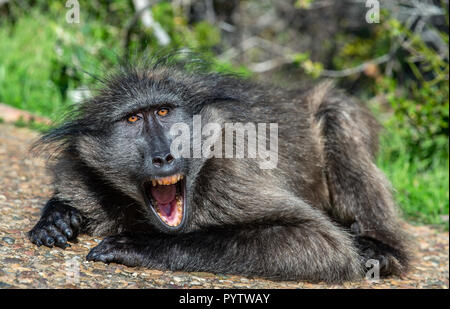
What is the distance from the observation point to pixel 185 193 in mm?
3803

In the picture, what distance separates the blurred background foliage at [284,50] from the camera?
23.4 ft

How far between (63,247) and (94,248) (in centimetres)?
24

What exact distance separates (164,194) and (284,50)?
8.05 meters

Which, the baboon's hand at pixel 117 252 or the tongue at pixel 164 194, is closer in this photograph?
the baboon's hand at pixel 117 252

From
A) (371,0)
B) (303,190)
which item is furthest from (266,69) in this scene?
(303,190)

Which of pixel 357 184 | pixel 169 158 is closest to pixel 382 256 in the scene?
pixel 357 184

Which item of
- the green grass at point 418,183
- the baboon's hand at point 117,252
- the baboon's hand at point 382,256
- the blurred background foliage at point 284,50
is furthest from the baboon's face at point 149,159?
the green grass at point 418,183

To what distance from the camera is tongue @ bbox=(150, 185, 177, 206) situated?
150 inches

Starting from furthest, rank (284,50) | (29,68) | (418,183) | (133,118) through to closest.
Answer: (284,50) → (29,68) → (418,183) → (133,118)

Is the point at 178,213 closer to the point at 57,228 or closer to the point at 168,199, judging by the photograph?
the point at 168,199

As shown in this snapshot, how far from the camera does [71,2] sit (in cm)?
838

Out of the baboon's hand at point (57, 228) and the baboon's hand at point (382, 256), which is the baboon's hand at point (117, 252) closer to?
the baboon's hand at point (57, 228)

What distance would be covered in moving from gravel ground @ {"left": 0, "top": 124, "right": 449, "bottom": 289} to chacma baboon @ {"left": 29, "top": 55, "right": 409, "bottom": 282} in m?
0.07

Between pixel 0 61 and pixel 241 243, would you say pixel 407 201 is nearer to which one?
pixel 241 243
